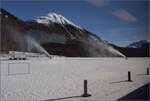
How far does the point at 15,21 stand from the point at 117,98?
34747 millimetres

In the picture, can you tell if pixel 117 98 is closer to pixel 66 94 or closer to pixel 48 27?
pixel 66 94

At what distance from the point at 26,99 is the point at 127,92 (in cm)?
184

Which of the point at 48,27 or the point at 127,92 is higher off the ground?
the point at 48,27

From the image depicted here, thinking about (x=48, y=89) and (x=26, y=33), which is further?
(x=26, y=33)

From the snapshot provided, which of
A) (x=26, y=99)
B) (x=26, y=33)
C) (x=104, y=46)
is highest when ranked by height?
(x=26, y=33)

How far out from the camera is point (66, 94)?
4.32m

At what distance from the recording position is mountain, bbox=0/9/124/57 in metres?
30.2

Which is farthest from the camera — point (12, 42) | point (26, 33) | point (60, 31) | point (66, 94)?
point (60, 31)

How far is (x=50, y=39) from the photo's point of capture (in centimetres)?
3797

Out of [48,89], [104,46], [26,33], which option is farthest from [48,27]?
[48,89]

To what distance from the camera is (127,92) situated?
445 centimetres

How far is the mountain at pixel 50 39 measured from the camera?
30.2 metres

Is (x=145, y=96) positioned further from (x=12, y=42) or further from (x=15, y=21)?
(x=15, y=21)

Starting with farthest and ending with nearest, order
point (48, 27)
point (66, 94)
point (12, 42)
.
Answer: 1. point (48, 27)
2. point (12, 42)
3. point (66, 94)
